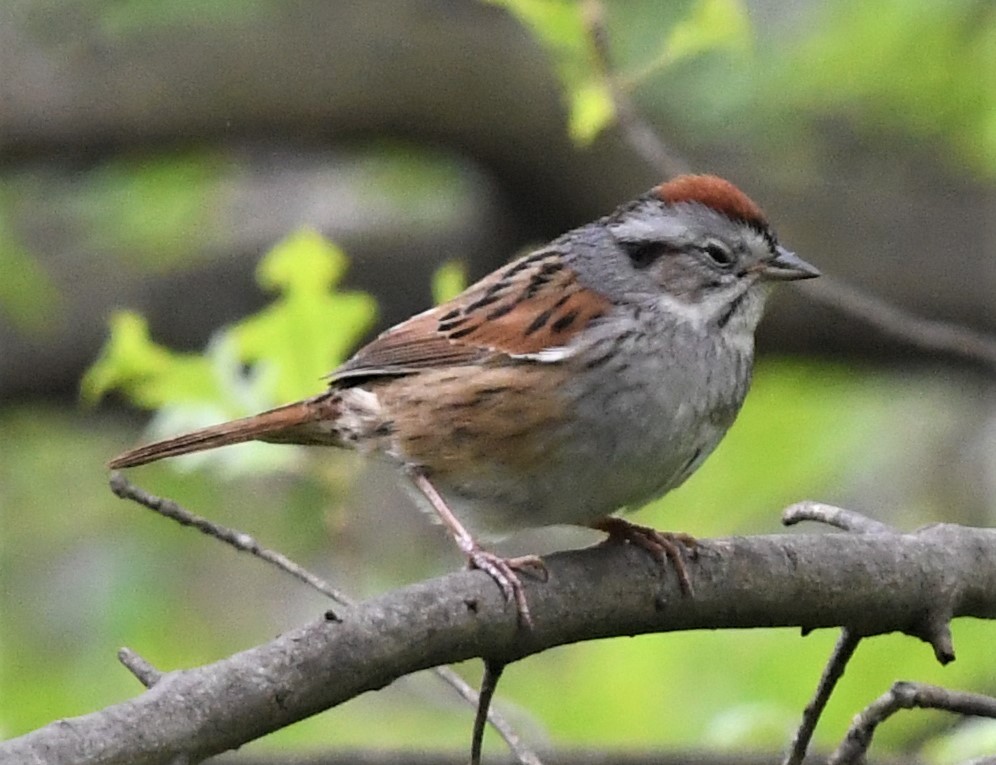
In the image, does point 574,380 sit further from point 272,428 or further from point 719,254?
point 272,428

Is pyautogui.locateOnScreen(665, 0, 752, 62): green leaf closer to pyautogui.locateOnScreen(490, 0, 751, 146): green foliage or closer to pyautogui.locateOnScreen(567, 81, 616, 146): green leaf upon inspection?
pyautogui.locateOnScreen(490, 0, 751, 146): green foliage

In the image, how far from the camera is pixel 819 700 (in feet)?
8.08

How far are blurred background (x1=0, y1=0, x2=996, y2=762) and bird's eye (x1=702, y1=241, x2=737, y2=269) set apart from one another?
2.22m

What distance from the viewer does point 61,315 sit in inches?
229

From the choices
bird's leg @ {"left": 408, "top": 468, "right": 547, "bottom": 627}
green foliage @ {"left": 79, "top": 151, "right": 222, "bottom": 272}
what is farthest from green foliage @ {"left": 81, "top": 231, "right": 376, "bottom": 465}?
green foliage @ {"left": 79, "top": 151, "right": 222, "bottom": 272}

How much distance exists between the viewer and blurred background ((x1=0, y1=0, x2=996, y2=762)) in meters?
5.64

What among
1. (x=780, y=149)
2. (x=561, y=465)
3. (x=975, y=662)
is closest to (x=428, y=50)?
(x=780, y=149)

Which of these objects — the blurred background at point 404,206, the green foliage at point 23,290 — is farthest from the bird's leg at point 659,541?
the green foliage at point 23,290

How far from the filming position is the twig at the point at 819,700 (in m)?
2.42

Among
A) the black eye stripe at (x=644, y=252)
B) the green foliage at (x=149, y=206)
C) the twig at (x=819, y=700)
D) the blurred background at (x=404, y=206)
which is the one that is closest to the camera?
the twig at (x=819, y=700)

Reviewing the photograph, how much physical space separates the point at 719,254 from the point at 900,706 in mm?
1083

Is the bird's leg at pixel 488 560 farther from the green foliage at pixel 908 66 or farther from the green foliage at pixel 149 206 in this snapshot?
the green foliage at pixel 149 206

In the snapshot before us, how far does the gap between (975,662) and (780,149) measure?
8.08 feet

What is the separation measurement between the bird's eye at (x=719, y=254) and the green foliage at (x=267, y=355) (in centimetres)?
76
